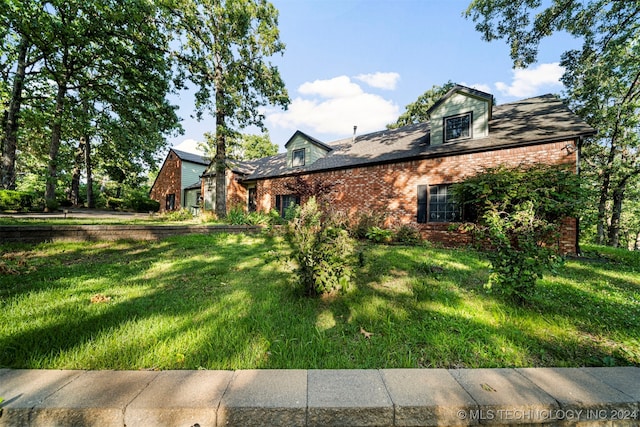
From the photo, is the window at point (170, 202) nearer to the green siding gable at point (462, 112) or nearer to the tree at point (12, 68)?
the tree at point (12, 68)

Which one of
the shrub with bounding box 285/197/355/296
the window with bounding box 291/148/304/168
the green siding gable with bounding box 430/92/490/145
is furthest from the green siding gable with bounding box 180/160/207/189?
the shrub with bounding box 285/197/355/296

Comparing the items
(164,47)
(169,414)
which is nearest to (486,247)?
(169,414)

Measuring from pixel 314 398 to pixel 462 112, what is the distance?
1058 centimetres

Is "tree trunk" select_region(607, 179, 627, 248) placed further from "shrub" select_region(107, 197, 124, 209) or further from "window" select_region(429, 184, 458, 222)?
"shrub" select_region(107, 197, 124, 209)

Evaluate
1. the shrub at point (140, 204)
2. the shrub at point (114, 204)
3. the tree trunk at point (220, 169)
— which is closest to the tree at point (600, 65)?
the tree trunk at point (220, 169)

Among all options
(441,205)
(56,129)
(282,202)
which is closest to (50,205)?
(56,129)

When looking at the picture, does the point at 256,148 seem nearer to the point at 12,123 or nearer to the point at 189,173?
the point at 189,173

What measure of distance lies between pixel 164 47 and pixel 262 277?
12.4 m

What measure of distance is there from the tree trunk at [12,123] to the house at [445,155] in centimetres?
1158

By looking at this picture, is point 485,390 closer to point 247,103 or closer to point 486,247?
point 486,247

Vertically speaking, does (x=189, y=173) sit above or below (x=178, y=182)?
above

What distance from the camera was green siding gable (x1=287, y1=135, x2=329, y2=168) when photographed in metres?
13.3

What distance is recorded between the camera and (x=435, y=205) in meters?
8.93

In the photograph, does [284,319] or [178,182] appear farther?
[178,182]
